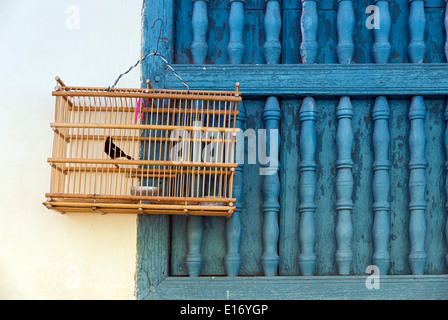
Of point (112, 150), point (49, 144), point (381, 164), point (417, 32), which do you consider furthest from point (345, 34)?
point (49, 144)

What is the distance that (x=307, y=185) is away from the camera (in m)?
2.43

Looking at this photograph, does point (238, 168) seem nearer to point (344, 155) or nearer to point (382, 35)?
point (344, 155)

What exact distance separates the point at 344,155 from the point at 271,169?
280 mm

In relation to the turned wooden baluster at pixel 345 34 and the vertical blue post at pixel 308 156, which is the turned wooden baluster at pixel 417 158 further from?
the vertical blue post at pixel 308 156

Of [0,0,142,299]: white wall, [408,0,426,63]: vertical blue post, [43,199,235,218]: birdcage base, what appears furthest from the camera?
[408,0,426,63]: vertical blue post

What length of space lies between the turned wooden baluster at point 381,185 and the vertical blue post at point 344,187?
92 mm

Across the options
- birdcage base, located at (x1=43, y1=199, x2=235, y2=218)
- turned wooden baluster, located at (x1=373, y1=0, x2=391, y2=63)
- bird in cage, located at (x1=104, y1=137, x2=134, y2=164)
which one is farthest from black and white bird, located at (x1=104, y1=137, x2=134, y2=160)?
turned wooden baluster, located at (x1=373, y1=0, x2=391, y2=63)

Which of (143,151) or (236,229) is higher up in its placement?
(143,151)

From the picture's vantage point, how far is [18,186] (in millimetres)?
2430

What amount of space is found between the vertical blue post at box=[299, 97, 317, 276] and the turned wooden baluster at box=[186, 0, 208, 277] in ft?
1.25

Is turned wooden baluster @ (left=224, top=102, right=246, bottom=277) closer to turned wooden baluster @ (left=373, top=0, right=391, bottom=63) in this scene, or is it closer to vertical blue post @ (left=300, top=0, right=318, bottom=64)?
vertical blue post @ (left=300, top=0, right=318, bottom=64)

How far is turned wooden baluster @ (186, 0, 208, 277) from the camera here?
240 centimetres

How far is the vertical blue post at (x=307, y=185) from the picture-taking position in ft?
7.87

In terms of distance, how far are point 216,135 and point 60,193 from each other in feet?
1.90
